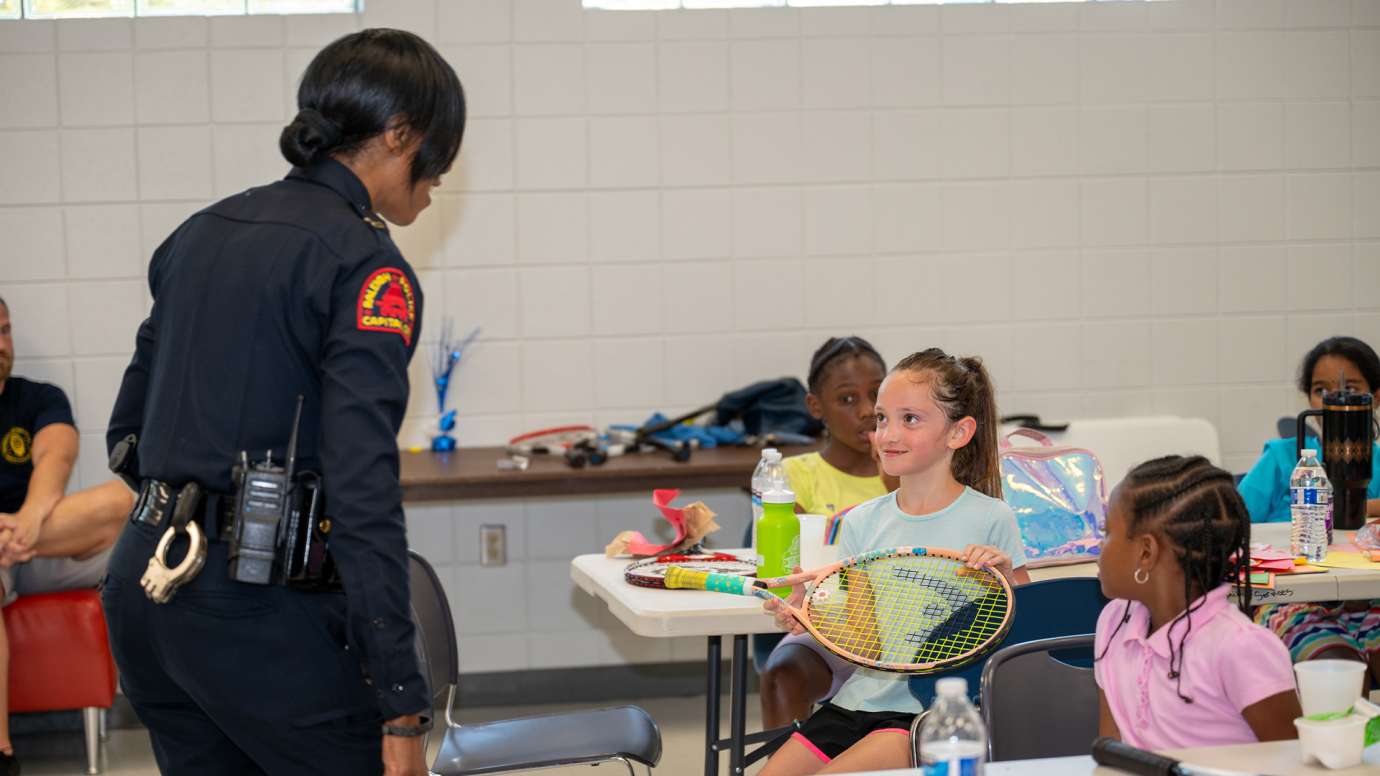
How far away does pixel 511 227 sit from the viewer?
4.91 metres

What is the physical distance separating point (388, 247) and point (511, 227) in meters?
2.99

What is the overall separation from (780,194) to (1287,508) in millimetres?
2016

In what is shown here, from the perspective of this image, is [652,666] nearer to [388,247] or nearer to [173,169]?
[173,169]

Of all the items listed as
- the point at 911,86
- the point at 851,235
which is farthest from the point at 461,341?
the point at 911,86

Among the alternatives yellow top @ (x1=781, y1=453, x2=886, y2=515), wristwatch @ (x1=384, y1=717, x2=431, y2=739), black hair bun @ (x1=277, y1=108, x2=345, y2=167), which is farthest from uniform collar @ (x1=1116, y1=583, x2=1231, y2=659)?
yellow top @ (x1=781, y1=453, x2=886, y2=515)

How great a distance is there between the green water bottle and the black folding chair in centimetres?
48

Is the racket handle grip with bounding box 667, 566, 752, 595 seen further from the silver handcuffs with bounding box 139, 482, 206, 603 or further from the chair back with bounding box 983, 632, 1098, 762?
the silver handcuffs with bounding box 139, 482, 206, 603

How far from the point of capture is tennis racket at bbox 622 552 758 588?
9.78ft

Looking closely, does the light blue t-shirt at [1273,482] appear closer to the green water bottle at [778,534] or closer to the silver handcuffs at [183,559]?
the green water bottle at [778,534]

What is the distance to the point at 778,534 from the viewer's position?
9.30ft

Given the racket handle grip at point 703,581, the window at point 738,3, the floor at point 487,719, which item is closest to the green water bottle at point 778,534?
the racket handle grip at point 703,581

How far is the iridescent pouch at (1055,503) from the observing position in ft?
10.9

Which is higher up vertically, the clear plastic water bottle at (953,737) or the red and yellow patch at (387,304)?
the red and yellow patch at (387,304)

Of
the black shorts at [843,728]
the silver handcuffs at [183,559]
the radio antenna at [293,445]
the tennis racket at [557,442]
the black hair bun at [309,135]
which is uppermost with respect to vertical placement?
the black hair bun at [309,135]
